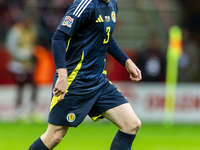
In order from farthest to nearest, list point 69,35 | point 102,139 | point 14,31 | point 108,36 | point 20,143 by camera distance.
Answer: point 14,31, point 102,139, point 20,143, point 108,36, point 69,35

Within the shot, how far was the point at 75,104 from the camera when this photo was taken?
4.74m

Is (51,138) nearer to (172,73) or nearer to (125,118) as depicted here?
(125,118)

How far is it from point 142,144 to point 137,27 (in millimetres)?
7434

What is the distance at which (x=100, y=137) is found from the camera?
843 centimetres

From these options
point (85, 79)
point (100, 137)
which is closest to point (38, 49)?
point (100, 137)

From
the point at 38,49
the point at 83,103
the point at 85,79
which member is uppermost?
the point at 85,79

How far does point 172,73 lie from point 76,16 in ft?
24.6

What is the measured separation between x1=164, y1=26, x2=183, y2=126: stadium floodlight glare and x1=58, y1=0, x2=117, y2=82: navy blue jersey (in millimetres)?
6273

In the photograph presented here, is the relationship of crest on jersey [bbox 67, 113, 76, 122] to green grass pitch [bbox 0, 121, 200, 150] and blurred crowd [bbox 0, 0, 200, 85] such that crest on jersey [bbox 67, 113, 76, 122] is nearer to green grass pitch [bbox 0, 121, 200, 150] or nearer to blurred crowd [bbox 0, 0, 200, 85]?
green grass pitch [bbox 0, 121, 200, 150]

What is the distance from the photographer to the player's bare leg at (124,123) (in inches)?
188

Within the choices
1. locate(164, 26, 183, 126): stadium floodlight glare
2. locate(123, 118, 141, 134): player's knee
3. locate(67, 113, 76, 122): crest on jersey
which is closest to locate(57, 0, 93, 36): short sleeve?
locate(67, 113, 76, 122): crest on jersey

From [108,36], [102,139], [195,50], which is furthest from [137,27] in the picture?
[108,36]

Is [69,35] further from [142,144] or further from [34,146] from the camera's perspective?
[142,144]

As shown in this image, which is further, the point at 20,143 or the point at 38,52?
the point at 38,52
